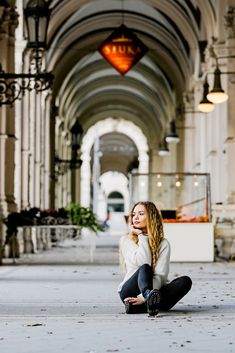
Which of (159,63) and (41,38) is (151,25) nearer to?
(159,63)

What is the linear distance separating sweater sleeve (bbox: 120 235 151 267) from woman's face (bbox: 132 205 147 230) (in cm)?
11

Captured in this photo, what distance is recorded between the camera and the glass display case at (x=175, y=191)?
2048 centimetres

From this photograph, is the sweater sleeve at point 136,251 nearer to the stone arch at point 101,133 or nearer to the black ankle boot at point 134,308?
the black ankle boot at point 134,308

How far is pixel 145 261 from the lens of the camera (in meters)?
8.43

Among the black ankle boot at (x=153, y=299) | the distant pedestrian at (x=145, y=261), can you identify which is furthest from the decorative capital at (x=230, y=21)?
the black ankle boot at (x=153, y=299)

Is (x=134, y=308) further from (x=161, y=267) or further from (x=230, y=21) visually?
(x=230, y=21)

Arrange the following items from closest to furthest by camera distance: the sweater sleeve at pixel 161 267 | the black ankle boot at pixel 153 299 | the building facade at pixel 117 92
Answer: the black ankle boot at pixel 153 299
the sweater sleeve at pixel 161 267
the building facade at pixel 117 92

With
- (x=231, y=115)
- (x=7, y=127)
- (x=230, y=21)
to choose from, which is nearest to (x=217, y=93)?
(x=231, y=115)

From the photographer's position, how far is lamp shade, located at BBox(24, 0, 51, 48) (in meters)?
15.1

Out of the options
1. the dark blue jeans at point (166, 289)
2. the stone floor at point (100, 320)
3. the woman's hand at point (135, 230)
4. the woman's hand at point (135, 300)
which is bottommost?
the stone floor at point (100, 320)

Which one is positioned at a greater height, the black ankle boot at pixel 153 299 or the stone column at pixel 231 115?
the stone column at pixel 231 115

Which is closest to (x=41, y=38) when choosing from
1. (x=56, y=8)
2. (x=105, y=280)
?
(x=105, y=280)

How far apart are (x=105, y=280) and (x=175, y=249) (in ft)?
21.6

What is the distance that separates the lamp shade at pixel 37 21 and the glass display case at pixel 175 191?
5.65 m
